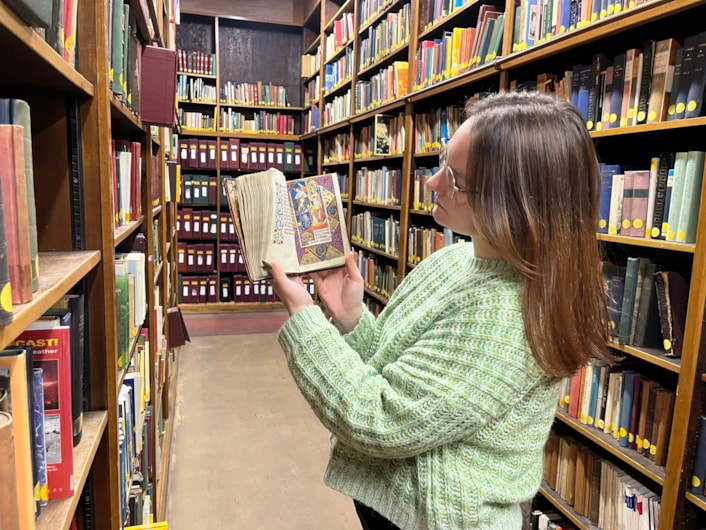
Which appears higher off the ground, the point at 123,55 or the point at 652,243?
the point at 123,55

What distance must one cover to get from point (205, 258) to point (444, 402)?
558 centimetres

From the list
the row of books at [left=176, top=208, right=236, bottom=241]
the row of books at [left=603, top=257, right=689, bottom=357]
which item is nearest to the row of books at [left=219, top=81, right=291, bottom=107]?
the row of books at [left=176, top=208, right=236, bottom=241]

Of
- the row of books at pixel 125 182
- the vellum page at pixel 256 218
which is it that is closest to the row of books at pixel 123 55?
the row of books at pixel 125 182

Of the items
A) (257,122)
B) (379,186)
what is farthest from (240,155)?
(379,186)

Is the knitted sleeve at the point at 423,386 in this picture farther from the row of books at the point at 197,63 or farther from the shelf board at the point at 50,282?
the row of books at the point at 197,63

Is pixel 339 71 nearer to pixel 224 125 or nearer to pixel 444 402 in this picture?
pixel 224 125

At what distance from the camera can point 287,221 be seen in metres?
1.22

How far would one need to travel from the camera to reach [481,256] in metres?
0.96

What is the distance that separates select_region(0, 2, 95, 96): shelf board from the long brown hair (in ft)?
2.10

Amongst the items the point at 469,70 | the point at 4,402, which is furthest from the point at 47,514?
the point at 469,70

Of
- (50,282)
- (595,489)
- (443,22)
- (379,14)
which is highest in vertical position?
(379,14)

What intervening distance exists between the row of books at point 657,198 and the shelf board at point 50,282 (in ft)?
4.03

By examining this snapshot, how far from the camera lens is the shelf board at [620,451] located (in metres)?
1.61

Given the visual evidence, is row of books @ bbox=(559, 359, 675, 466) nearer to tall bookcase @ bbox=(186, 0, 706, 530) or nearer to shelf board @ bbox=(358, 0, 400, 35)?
tall bookcase @ bbox=(186, 0, 706, 530)
